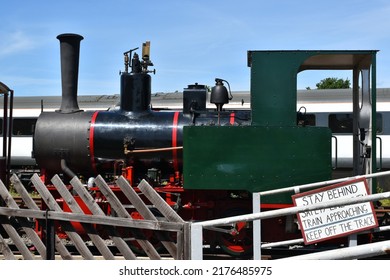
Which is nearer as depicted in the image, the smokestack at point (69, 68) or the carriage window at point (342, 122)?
the smokestack at point (69, 68)

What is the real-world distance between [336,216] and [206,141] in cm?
201

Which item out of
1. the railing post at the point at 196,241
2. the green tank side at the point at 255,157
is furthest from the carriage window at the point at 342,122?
the railing post at the point at 196,241

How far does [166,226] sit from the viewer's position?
152 inches

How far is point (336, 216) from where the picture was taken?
5016 mm

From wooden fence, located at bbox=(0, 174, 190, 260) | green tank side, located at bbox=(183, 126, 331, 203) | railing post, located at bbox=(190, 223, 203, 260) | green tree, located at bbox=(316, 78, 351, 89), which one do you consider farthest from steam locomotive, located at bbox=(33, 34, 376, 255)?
green tree, located at bbox=(316, 78, 351, 89)

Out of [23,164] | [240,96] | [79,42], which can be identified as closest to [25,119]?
[23,164]

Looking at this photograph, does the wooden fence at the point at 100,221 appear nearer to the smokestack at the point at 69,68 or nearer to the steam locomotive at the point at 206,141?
the steam locomotive at the point at 206,141

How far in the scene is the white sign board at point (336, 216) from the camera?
4977 mm

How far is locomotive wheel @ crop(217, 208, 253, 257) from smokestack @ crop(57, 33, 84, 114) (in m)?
3.04

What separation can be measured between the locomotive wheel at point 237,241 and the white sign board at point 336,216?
6.09 feet

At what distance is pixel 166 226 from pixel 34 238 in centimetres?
140

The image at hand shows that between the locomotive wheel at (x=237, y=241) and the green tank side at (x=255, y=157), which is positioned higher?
the green tank side at (x=255, y=157)

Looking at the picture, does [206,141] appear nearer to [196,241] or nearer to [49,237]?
[49,237]

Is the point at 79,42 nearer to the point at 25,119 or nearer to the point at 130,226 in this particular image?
the point at 130,226
